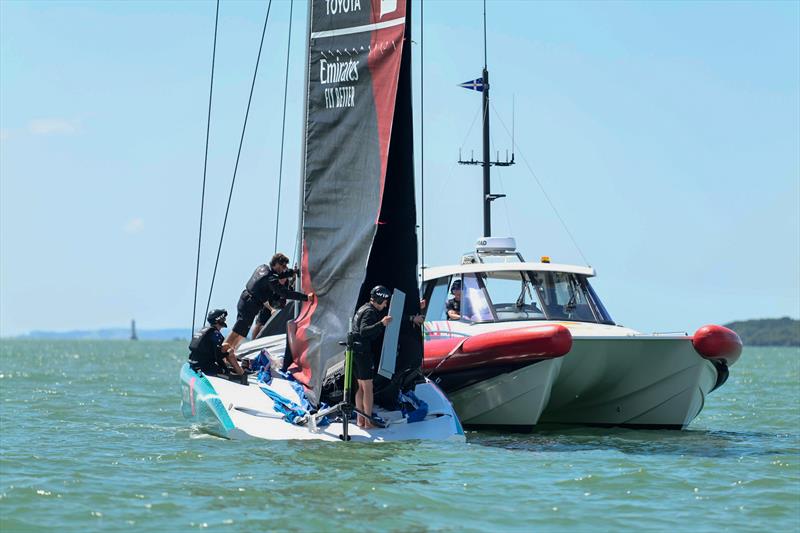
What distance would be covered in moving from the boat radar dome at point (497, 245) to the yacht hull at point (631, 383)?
2.61 m

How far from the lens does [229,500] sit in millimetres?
9102

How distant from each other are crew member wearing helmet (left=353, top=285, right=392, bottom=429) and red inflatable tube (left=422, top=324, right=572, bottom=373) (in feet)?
7.66

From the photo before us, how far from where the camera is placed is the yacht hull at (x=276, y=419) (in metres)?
12.0

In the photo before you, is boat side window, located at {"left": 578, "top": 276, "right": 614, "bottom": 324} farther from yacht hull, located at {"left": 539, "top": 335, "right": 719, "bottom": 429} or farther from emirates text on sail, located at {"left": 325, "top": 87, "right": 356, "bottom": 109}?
emirates text on sail, located at {"left": 325, "top": 87, "right": 356, "bottom": 109}

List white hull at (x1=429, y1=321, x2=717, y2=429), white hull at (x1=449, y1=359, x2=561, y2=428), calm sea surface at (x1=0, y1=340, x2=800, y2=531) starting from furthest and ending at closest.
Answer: white hull at (x1=429, y1=321, x2=717, y2=429)
white hull at (x1=449, y1=359, x2=561, y2=428)
calm sea surface at (x1=0, y1=340, x2=800, y2=531)

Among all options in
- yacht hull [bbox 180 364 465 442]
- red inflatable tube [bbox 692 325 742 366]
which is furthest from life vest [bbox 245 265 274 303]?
red inflatable tube [bbox 692 325 742 366]

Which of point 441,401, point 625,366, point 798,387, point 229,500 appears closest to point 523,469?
point 441,401

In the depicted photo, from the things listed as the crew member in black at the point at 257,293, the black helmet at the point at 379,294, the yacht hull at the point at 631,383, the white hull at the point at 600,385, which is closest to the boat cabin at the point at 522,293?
the white hull at the point at 600,385

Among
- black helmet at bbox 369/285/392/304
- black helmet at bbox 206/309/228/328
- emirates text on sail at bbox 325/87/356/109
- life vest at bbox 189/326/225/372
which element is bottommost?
life vest at bbox 189/326/225/372

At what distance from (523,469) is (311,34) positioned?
576 cm

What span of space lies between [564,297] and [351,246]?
4815 mm

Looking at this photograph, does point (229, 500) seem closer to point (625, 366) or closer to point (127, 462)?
point (127, 462)

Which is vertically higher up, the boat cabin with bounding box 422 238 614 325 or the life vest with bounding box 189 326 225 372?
the boat cabin with bounding box 422 238 614 325

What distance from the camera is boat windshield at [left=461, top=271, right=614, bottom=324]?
52.7ft
